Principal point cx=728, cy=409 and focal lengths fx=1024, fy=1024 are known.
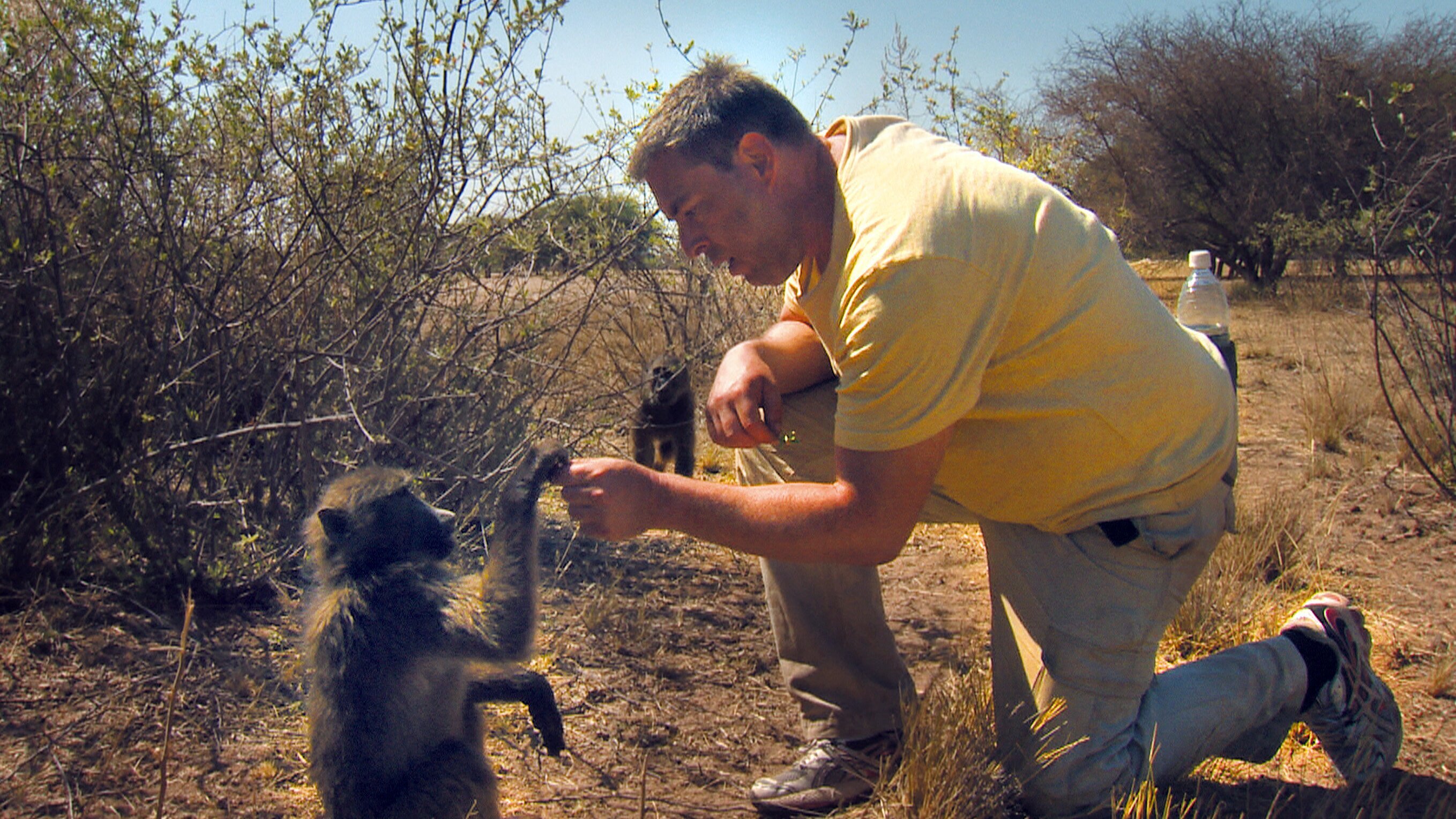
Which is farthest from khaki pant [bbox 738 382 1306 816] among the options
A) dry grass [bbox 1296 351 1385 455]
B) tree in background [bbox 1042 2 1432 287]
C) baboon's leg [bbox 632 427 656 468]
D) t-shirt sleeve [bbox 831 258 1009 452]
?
tree in background [bbox 1042 2 1432 287]

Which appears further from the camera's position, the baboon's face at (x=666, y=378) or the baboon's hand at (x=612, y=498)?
the baboon's face at (x=666, y=378)

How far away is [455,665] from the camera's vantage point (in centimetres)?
241

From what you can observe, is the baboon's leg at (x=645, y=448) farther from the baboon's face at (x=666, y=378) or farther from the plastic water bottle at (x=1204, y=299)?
the plastic water bottle at (x=1204, y=299)

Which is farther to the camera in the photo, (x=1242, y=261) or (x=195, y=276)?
(x=1242, y=261)

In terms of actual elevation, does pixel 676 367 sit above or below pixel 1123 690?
above

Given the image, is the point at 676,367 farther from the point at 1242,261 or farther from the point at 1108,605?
the point at 1242,261

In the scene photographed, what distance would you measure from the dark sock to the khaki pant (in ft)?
0.11

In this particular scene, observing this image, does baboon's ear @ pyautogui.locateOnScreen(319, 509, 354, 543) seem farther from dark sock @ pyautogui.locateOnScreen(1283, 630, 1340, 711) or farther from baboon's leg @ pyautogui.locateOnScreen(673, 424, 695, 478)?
baboon's leg @ pyautogui.locateOnScreen(673, 424, 695, 478)

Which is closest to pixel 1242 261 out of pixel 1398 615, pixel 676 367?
pixel 676 367

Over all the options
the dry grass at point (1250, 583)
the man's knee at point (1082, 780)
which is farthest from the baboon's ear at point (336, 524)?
the dry grass at point (1250, 583)

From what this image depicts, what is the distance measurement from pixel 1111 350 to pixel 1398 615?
7.07ft

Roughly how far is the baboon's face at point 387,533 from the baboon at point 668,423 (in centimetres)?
418

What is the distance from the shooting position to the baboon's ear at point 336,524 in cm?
230

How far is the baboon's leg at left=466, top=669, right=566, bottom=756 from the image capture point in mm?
2545
